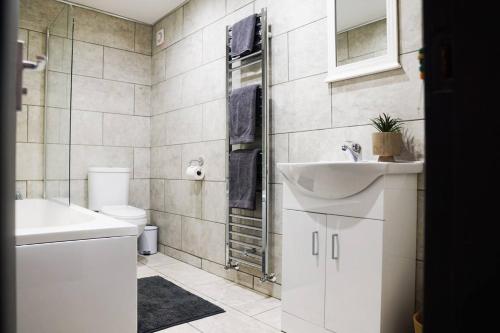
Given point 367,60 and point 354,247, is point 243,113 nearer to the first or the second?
point 367,60

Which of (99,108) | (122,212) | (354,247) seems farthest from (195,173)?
(354,247)

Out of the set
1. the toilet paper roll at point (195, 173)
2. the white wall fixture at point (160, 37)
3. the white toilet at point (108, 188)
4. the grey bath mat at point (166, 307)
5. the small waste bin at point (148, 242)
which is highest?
the white wall fixture at point (160, 37)

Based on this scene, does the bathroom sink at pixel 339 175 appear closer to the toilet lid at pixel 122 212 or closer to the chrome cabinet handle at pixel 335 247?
the chrome cabinet handle at pixel 335 247

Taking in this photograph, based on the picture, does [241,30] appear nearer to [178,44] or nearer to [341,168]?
[178,44]

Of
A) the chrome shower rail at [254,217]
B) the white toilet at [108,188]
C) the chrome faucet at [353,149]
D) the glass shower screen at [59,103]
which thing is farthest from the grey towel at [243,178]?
the white toilet at [108,188]

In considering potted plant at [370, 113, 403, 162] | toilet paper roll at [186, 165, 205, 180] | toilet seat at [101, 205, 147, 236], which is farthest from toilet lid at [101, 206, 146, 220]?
potted plant at [370, 113, 403, 162]

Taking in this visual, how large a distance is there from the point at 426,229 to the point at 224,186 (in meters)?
2.63

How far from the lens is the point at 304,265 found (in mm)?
1842

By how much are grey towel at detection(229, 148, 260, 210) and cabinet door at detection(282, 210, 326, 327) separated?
554 mm

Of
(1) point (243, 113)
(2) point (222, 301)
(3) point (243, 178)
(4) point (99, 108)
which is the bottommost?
(2) point (222, 301)

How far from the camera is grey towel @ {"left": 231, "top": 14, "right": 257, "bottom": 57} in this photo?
252cm

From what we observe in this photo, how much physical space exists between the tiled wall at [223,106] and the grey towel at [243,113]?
0.16m

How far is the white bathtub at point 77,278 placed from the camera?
1397mm

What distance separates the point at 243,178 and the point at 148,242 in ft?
5.64
